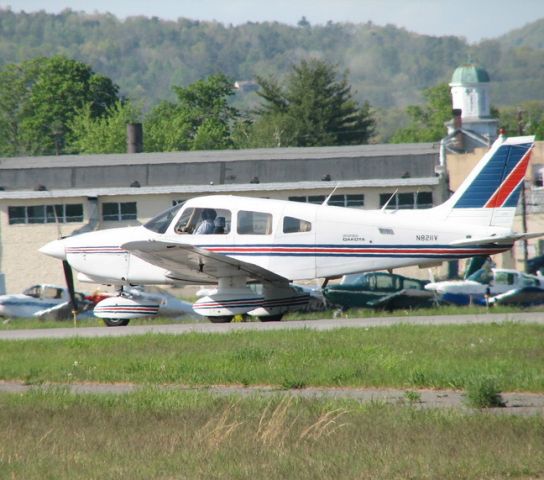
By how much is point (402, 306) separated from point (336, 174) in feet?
72.3

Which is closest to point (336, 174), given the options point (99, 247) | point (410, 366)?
point (99, 247)

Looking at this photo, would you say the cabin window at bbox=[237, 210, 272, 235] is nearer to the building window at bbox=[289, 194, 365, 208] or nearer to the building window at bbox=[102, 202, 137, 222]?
the building window at bbox=[289, 194, 365, 208]

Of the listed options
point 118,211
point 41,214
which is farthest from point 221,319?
point 41,214

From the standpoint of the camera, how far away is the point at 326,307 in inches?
1126

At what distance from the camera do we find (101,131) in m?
86.6

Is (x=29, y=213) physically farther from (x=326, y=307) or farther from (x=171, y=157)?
(x=326, y=307)

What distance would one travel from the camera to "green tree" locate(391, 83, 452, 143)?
12362cm

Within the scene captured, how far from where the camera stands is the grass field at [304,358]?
1331 centimetres

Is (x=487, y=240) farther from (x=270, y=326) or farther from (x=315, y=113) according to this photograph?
(x=315, y=113)

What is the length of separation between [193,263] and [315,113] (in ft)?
249

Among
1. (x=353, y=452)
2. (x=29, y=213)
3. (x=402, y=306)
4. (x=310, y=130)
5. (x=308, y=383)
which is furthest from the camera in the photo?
(x=310, y=130)

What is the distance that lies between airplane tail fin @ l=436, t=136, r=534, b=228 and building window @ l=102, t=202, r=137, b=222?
26871mm

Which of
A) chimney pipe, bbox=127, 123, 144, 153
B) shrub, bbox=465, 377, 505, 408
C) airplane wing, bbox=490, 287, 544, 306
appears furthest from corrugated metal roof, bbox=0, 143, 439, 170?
shrub, bbox=465, 377, 505, 408

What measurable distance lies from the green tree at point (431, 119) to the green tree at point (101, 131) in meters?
38.8
